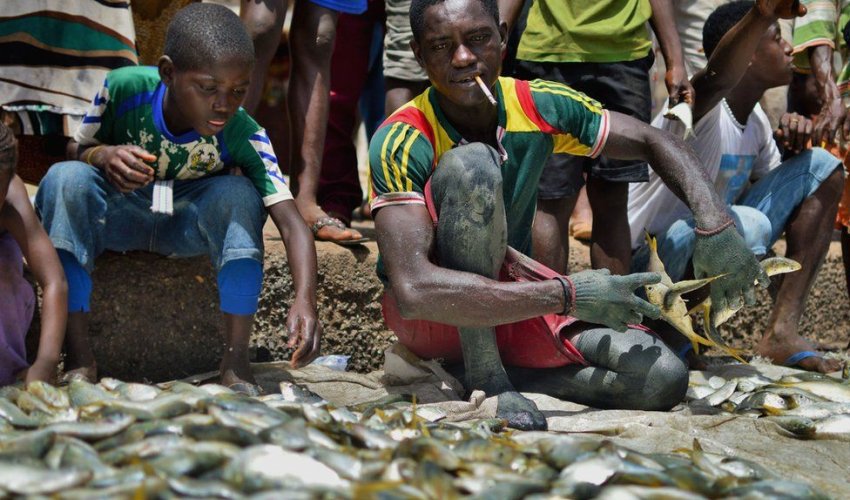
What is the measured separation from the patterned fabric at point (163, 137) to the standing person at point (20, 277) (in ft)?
1.46

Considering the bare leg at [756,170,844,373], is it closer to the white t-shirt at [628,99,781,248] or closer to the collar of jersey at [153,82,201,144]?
the white t-shirt at [628,99,781,248]

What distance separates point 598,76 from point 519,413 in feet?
5.78

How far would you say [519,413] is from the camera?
11.2ft

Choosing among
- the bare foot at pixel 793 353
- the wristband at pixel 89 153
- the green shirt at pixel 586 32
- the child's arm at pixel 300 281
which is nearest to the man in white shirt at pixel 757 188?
the bare foot at pixel 793 353

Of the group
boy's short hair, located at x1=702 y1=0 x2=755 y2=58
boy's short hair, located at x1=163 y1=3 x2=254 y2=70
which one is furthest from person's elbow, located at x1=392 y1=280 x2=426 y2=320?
boy's short hair, located at x1=702 y1=0 x2=755 y2=58

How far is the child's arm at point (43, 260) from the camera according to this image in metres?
3.43

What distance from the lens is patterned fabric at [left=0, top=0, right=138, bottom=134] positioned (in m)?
4.35

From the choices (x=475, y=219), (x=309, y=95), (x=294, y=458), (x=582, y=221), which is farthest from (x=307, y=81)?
(x=294, y=458)

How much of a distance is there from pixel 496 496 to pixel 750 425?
1.48 meters

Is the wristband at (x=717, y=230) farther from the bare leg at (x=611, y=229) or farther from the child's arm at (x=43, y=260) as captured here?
the child's arm at (x=43, y=260)

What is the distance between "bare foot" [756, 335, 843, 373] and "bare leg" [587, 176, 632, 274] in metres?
0.73

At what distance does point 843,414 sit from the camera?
3568 mm

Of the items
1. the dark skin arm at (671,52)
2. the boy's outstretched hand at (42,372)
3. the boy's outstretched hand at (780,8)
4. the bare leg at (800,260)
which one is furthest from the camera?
the bare leg at (800,260)

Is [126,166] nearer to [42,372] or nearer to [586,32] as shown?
[42,372]
